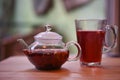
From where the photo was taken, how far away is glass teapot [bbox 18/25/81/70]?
3.12 feet

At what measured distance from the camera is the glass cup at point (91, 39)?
1.04 meters

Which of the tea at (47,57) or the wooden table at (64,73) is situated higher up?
the tea at (47,57)

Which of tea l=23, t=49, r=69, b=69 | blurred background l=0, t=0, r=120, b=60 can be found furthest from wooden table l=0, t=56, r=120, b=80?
blurred background l=0, t=0, r=120, b=60

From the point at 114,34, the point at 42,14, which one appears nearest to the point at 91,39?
the point at 114,34

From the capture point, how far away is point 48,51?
95 cm

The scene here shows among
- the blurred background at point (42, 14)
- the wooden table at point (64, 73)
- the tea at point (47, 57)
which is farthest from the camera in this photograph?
the blurred background at point (42, 14)

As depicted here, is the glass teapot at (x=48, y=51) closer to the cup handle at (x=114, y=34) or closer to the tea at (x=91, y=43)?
the tea at (x=91, y=43)

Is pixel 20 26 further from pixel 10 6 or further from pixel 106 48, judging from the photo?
pixel 106 48

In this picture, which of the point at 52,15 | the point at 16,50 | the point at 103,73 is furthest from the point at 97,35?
the point at 52,15

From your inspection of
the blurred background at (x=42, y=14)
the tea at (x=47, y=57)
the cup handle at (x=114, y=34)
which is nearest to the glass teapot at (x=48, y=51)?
the tea at (x=47, y=57)

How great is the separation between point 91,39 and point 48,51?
0.58 feet

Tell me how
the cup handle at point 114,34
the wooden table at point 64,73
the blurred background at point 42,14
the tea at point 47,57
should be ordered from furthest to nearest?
the blurred background at point 42,14
the cup handle at point 114,34
the tea at point 47,57
the wooden table at point 64,73

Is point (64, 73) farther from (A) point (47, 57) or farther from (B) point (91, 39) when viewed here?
(B) point (91, 39)

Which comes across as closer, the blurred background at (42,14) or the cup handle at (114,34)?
the cup handle at (114,34)
